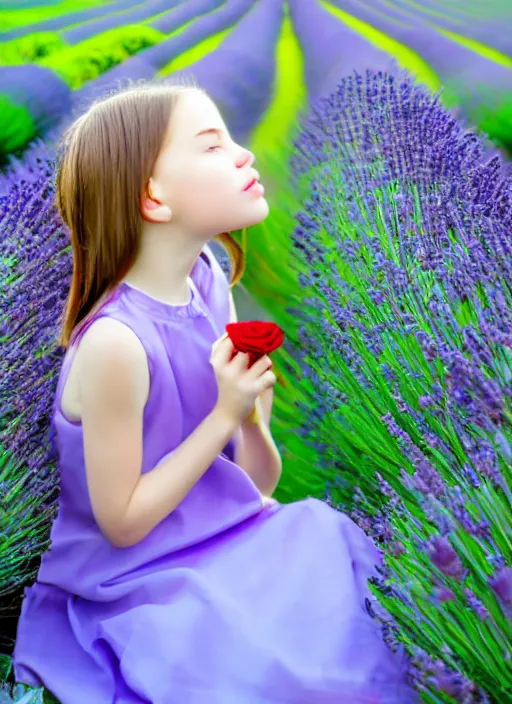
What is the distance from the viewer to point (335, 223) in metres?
1.30

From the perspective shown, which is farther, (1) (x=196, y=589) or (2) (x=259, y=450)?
(2) (x=259, y=450)

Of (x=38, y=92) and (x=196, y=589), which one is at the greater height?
(x=38, y=92)

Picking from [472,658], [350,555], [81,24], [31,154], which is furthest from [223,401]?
[81,24]

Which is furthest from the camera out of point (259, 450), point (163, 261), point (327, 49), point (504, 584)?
point (327, 49)

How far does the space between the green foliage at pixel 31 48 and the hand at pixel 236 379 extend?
0.65m

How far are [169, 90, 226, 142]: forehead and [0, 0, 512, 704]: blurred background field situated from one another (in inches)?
11.3

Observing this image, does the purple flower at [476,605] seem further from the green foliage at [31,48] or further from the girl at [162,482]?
the green foliage at [31,48]

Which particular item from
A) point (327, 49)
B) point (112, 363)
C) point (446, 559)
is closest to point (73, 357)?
point (112, 363)

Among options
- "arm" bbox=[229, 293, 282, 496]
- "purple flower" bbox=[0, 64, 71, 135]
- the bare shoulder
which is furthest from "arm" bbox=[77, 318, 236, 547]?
"purple flower" bbox=[0, 64, 71, 135]

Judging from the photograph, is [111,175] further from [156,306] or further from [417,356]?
[417,356]

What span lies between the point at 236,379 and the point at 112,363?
0.15 metres

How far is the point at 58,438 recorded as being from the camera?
3.74 ft

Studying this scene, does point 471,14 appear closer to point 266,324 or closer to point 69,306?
point 266,324

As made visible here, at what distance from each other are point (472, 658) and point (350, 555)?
Result: 0.29 meters
